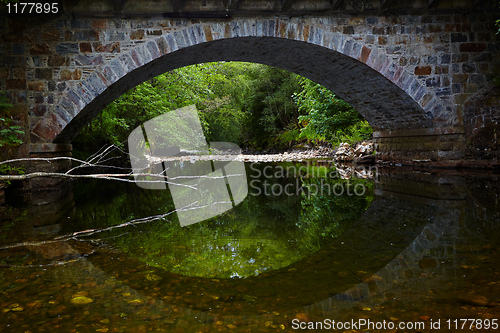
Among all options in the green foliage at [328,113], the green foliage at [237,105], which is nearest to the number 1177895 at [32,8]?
the green foliage at [237,105]

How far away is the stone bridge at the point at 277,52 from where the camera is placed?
21.4 feet

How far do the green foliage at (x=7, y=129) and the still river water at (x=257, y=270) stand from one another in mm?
2653

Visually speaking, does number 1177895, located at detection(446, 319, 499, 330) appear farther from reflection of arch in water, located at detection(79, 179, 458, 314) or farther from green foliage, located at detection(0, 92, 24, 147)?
green foliage, located at detection(0, 92, 24, 147)

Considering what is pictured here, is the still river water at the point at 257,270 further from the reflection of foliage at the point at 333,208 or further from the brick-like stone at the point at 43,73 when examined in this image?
the brick-like stone at the point at 43,73

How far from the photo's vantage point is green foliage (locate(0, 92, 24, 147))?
20.1 ft

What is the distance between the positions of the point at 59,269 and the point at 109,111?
28.0ft

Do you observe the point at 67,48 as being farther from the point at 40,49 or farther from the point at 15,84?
the point at 15,84

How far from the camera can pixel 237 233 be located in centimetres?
320

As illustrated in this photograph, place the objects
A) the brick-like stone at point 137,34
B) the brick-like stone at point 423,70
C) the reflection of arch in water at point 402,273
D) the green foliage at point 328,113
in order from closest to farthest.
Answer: the reflection of arch in water at point 402,273 < the brick-like stone at point 137,34 < the brick-like stone at point 423,70 < the green foliage at point 328,113

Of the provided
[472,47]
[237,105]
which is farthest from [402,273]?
[237,105]

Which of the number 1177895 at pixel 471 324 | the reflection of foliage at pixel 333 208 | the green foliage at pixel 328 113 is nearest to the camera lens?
the number 1177895 at pixel 471 324

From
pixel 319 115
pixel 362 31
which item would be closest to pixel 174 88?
pixel 319 115

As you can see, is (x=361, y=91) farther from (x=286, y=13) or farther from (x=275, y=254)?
(x=275, y=254)

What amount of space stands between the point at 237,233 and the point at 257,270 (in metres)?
0.99
